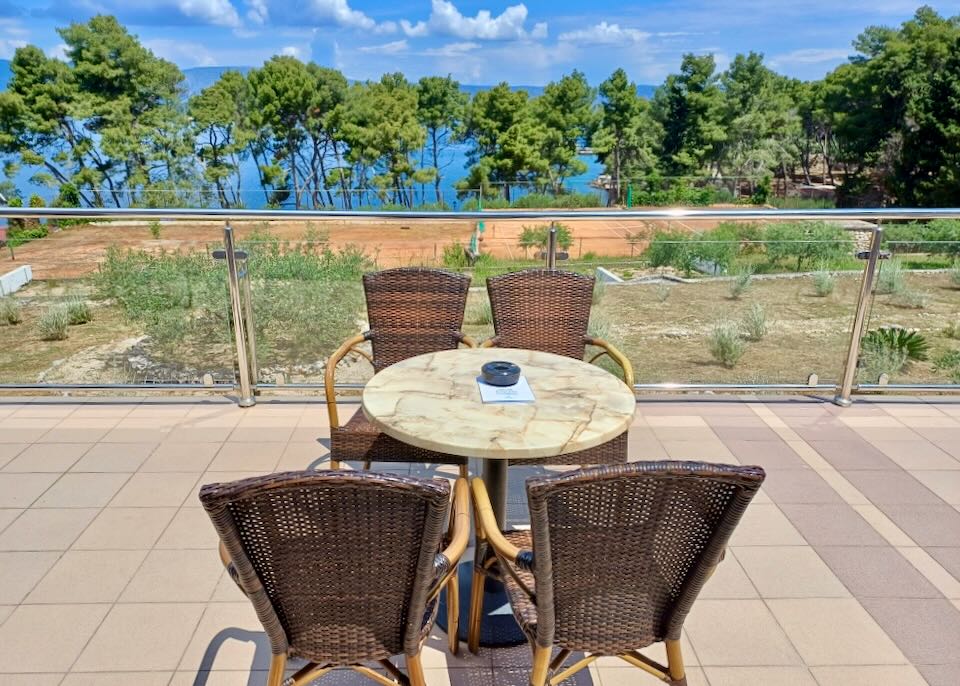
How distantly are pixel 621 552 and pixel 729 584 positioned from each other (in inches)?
48.1

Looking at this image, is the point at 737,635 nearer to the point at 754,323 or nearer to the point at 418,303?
the point at 418,303

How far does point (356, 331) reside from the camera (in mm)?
3838

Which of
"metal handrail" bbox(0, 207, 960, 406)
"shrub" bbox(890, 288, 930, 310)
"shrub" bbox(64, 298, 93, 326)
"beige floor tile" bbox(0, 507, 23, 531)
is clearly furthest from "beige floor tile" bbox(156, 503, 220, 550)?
"shrub" bbox(890, 288, 930, 310)

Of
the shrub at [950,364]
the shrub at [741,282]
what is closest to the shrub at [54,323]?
the shrub at [741,282]

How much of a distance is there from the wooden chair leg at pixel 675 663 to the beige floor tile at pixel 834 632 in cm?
64

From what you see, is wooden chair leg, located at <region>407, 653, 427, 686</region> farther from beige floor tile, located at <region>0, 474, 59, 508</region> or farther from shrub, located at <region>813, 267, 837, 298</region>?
shrub, located at <region>813, 267, 837, 298</region>

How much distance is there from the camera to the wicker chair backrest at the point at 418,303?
3102mm

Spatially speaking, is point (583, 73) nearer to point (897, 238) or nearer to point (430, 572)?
point (897, 238)

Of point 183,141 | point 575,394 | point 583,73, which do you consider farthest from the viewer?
point 583,73

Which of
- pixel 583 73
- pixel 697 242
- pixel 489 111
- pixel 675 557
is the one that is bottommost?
pixel 675 557

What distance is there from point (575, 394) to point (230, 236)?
8.26 ft

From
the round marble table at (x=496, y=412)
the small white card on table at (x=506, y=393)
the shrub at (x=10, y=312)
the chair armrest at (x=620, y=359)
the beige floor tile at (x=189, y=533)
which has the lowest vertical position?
the beige floor tile at (x=189, y=533)

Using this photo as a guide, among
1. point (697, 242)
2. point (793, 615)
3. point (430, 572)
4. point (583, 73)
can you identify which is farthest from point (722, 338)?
point (583, 73)

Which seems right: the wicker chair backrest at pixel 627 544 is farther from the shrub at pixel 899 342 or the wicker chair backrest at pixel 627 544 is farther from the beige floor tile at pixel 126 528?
the shrub at pixel 899 342
